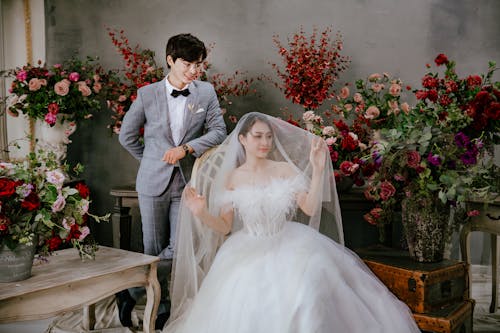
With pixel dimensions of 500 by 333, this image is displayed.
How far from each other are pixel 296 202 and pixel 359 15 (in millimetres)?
2136

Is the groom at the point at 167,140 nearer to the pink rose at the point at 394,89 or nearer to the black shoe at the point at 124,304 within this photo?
the black shoe at the point at 124,304

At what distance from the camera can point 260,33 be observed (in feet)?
12.6

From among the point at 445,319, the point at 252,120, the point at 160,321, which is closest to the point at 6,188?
the point at 252,120

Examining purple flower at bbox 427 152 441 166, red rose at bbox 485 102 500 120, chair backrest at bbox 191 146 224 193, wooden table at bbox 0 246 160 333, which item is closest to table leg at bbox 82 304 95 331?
wooden table at bbox 0 246 160 333

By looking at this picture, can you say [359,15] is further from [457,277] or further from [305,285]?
[305,285]

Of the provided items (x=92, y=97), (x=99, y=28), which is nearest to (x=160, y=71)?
(x=92, y=97)

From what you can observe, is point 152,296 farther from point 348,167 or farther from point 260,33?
point 260,33

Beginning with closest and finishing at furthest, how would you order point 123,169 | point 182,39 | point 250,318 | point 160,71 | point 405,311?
1. point 250,318
2. point 405,311
3. point 182,39
4. point 160,71
5. point 123,169

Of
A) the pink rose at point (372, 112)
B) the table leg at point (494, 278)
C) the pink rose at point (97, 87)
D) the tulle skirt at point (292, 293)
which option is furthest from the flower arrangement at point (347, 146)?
the pink rose at point (97, 87)

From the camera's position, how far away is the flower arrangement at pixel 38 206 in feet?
6.16

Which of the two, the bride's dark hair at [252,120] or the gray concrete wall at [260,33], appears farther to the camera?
the gray concrete wall at [260,33]

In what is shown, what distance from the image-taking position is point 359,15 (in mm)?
3781

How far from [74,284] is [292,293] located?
1003 millimetres

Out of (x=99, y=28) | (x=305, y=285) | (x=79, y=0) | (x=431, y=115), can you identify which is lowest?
(x=305, y=285)
